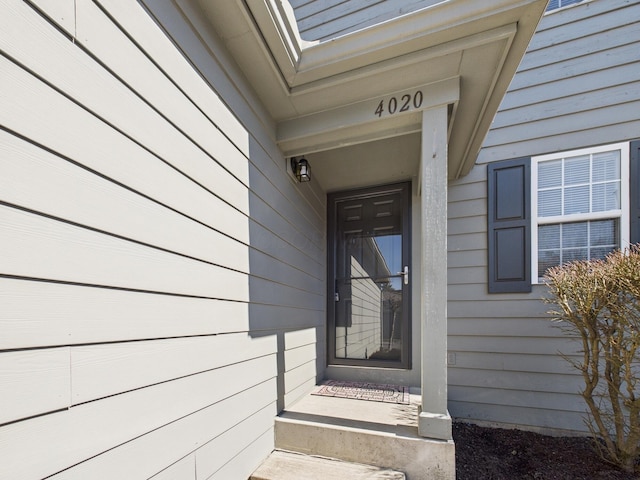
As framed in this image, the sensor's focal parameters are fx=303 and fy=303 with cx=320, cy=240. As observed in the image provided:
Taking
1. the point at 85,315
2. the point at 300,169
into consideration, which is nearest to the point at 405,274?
the point at 300,169

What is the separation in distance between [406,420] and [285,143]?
209cm

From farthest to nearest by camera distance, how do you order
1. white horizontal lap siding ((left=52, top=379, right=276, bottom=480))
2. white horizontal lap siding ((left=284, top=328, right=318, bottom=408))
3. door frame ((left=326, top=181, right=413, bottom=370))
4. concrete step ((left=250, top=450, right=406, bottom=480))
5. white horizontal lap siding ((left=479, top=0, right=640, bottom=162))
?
door frame ((left=326, top=181, right=413, bottom=370)), white horizontal lap siding ((left=479, top=0, right=640, bottom=162)), white horizontal lap siding ((left=284, top=328, right=318, bottom=408)), concrete step ((left=250, top=450, right=406, bottom=480)), white horizontal lap siding ((left=52, top=379, right=276, bottom=480))

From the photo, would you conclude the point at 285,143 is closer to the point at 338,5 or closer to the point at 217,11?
the point at 217,11

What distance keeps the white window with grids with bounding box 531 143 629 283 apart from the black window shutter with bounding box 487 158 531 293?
70 millimetres

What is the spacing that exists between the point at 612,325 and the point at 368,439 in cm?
190

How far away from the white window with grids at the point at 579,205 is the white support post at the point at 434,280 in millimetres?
1603

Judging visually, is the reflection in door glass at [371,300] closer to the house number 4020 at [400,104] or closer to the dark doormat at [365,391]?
the dark doormat at [365,391]

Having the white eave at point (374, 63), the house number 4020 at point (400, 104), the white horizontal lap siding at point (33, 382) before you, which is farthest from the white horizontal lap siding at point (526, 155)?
the white horizontal lap siding at point (33, 382)

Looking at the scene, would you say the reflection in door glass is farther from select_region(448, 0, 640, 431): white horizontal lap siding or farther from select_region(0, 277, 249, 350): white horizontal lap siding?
select_region(0, 277, 249, 350): white horizontal lap siding

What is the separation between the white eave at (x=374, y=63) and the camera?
149 cm

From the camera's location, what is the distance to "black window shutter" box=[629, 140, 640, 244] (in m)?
2.53

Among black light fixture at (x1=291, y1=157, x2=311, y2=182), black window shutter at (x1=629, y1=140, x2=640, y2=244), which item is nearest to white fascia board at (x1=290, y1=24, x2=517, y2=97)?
black light fixture at (x1=291, y1=157, x2=311, y2=182)

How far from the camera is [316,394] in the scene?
2.59 metres

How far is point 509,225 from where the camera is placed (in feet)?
9.44
